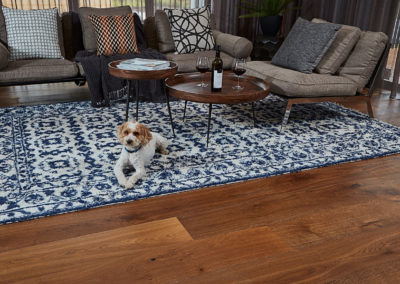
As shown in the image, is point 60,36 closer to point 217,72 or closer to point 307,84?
point 217,72

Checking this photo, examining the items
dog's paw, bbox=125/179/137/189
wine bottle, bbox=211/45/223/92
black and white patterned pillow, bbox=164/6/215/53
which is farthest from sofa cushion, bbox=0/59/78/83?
dog's paw, bbox=125/179/137/189

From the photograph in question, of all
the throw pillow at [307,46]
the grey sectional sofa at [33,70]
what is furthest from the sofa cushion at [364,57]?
the grey sectional sofa at [33,70]

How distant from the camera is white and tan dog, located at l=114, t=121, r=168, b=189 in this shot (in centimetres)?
208

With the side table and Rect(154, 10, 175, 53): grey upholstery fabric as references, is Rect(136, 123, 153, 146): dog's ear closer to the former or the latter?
Rect(154, 10, 175, 53): grey upholstery fabric

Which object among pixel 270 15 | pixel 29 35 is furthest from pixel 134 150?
pixel 270 15

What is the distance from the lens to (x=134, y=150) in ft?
7.06

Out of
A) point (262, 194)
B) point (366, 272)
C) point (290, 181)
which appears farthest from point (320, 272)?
point (290, 181)

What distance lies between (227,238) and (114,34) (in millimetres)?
2840

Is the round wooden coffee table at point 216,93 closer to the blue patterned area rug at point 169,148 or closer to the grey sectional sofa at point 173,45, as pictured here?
the blue patterned area rug at point 169,148

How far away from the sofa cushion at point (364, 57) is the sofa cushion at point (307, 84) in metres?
0.14

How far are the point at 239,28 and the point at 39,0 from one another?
9.01ft

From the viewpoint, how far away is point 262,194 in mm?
2105

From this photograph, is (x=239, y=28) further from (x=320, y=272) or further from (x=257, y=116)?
(x=320, y=272)

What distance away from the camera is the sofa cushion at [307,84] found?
10.1 feet
